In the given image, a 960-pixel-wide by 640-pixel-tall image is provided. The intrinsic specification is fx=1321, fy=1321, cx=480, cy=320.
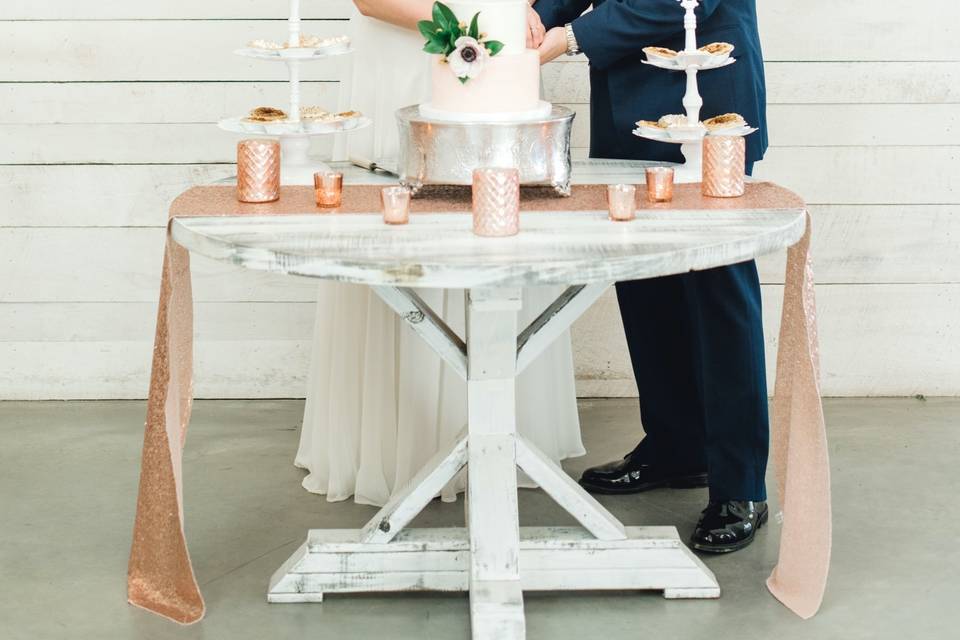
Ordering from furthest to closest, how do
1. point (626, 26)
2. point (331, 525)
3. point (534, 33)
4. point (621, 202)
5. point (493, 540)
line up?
point (331, 525) < point (534, 33) < point (626, 26) < point (493, 540) < point (621, 202)

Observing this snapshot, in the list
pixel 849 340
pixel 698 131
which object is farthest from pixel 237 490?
pixel 849 340

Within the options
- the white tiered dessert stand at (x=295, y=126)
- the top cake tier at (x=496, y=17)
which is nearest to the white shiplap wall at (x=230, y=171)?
the white tiered dessert stand at (x=295, y=126)

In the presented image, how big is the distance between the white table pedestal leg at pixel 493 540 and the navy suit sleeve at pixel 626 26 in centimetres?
56

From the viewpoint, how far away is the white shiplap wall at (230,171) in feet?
11.8

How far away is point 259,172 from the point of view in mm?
2244

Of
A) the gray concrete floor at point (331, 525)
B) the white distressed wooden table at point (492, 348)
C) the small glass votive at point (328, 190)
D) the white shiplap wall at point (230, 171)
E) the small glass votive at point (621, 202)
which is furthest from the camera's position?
the white shiplap wall at point (230, 171)

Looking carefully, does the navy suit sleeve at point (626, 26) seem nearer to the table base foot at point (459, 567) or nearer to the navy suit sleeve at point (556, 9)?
the navy suit sleeve at point (556, 9)

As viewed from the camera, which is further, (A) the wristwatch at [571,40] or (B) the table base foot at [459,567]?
(A) the wristwatch at [571,40]

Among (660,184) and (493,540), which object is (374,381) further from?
(660,184)

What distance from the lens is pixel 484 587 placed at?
7.49ft

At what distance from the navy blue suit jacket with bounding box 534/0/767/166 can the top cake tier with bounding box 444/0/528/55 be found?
1.43 feet

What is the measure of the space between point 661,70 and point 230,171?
55.9 inches

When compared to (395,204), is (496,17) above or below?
above

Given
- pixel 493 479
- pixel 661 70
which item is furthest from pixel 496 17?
pixel 493 479
